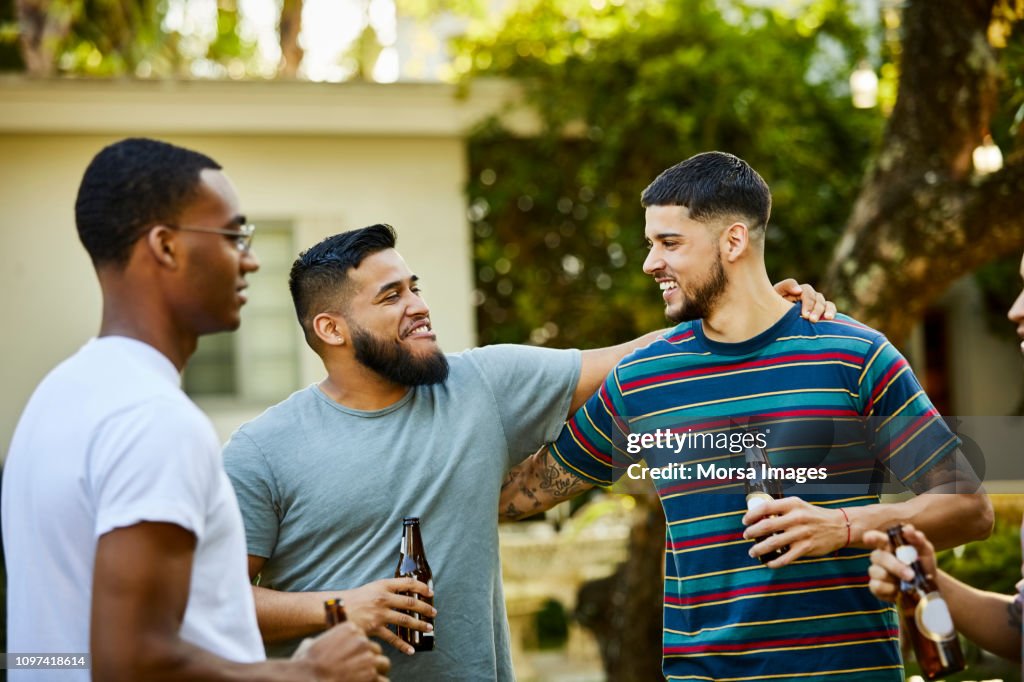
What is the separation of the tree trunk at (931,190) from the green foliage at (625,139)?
237 centimetres

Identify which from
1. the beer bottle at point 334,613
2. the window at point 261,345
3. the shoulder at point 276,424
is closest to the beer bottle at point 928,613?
the beer bottle at point 334,613

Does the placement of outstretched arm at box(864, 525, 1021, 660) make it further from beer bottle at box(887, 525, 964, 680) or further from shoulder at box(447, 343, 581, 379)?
shoulder at box(447, 343, 581, 379)

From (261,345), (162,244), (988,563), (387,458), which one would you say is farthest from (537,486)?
(261,345)

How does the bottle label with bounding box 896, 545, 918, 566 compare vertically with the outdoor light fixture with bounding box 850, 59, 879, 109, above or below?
below

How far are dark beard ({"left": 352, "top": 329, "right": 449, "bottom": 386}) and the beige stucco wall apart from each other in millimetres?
6143

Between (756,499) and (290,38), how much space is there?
565 inches

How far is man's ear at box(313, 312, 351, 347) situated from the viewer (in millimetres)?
3922

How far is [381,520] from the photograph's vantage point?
3.64m

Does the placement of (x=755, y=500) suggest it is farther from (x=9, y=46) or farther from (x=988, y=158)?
(x=9, y=46)

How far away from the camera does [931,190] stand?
7012 mm

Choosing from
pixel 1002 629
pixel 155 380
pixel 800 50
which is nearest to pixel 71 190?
pixel 800 50

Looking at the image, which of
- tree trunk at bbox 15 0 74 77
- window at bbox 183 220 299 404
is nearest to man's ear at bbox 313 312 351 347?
window at bbox 183 220 299 404

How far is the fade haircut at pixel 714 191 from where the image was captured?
3533 millimetres

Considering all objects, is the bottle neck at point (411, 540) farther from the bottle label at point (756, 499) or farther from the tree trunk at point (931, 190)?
the tree trunk at point (931, 190)
